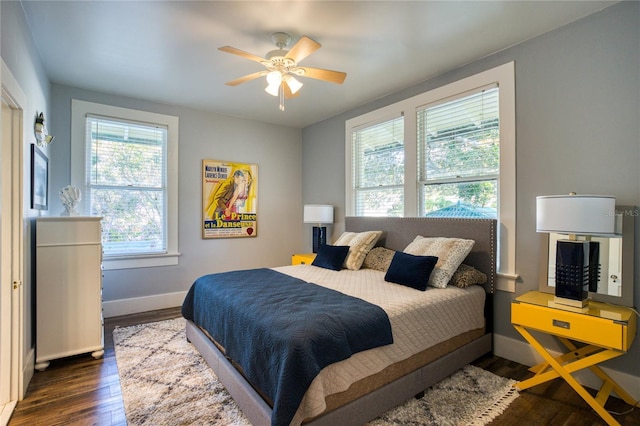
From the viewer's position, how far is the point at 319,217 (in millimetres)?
4422

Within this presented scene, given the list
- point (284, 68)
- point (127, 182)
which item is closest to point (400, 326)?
point (284, 68)

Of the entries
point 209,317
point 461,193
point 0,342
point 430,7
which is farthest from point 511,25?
point 0,342

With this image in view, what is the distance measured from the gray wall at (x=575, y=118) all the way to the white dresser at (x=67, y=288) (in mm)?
3600

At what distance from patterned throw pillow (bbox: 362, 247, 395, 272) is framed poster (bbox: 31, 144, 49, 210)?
3058 mm

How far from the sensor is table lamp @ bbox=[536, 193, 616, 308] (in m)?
1.95

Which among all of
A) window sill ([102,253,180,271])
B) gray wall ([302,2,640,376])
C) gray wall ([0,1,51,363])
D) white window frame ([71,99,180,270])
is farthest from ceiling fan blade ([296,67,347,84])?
window sill ([102,253,180,271])

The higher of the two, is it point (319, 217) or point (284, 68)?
point (284, 68)

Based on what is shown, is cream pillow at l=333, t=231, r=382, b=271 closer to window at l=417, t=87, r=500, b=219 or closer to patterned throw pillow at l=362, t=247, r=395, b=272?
patterned throw pillow at l=362, t=247, r=395, b=272

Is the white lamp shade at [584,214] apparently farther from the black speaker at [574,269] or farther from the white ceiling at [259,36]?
the white ceiling at [259,36]

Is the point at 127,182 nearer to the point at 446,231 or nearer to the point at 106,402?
the point at 106,402

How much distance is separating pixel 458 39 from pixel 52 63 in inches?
148

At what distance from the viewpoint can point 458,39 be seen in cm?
264

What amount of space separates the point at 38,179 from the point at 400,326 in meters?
3.20

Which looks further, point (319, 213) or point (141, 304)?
point (319, 213)
